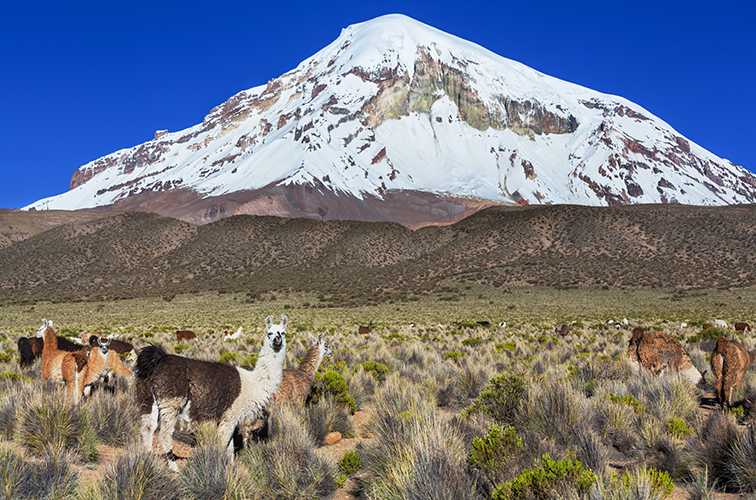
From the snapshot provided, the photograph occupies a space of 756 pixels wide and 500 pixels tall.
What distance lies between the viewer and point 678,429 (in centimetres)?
839

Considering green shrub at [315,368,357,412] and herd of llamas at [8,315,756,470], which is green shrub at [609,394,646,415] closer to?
herd of llamas at [8,315,756,470]

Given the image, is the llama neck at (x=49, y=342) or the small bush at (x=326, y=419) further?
the llama neck at (x=49, y=342)

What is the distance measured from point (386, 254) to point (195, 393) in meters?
88.0

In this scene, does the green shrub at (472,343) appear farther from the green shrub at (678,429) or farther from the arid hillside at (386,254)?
the arid hillside at (386,254)

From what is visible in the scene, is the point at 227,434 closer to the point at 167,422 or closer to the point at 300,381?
the point at 167,422

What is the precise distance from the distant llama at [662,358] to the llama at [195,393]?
802 centimetres

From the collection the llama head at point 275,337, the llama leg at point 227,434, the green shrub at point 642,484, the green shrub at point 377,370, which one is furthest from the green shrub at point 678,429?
the green shrub at point 377,370

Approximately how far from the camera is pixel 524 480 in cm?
518

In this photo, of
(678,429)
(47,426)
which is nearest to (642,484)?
(678,429)

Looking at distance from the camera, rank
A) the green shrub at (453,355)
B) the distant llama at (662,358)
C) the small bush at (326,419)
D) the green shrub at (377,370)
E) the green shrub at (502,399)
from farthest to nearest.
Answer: the green shrub at (453,355) < the green shrub at (377,370) < the distant llama at (662,358) < the small bush at (326,419) < the green shrub at (502,399)

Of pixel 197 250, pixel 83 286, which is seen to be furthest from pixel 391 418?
pixel 197 250

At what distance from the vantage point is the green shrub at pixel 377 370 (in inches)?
574

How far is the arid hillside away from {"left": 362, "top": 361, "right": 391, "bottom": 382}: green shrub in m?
48.8

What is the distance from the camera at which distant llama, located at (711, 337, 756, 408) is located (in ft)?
32.1
